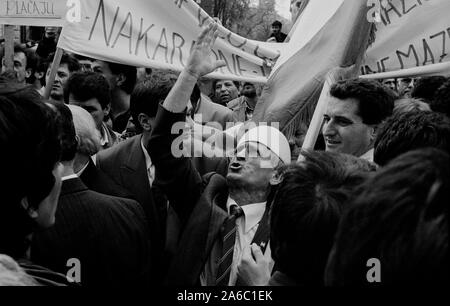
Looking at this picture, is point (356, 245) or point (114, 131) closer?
point (356, 245)

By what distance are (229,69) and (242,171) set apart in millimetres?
1413

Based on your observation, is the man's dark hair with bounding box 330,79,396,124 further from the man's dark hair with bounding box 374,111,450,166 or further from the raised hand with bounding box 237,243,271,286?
the raised hand with bounding box 237,243,271,286

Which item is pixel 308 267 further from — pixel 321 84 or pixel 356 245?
pixel 321 84

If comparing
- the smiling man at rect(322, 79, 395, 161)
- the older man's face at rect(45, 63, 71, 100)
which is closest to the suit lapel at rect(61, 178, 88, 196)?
the smiling man at rect(322, 79, 395, 161)

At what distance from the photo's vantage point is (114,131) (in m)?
4.98

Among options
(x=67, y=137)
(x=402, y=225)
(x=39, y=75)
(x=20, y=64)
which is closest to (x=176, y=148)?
(x=67, y=137)

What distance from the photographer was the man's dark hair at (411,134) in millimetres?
2400

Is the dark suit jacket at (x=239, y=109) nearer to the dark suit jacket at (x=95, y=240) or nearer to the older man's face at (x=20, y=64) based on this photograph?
the older man's face at (x=20, y=64)

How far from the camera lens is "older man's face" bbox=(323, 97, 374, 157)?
3.57 metres

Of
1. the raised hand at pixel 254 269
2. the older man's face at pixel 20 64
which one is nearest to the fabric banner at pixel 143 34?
the raised hand at pixel 254 269

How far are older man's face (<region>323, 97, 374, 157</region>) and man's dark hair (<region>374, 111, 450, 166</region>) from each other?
0.96 metres

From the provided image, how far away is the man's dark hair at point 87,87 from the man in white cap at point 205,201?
110 cm
